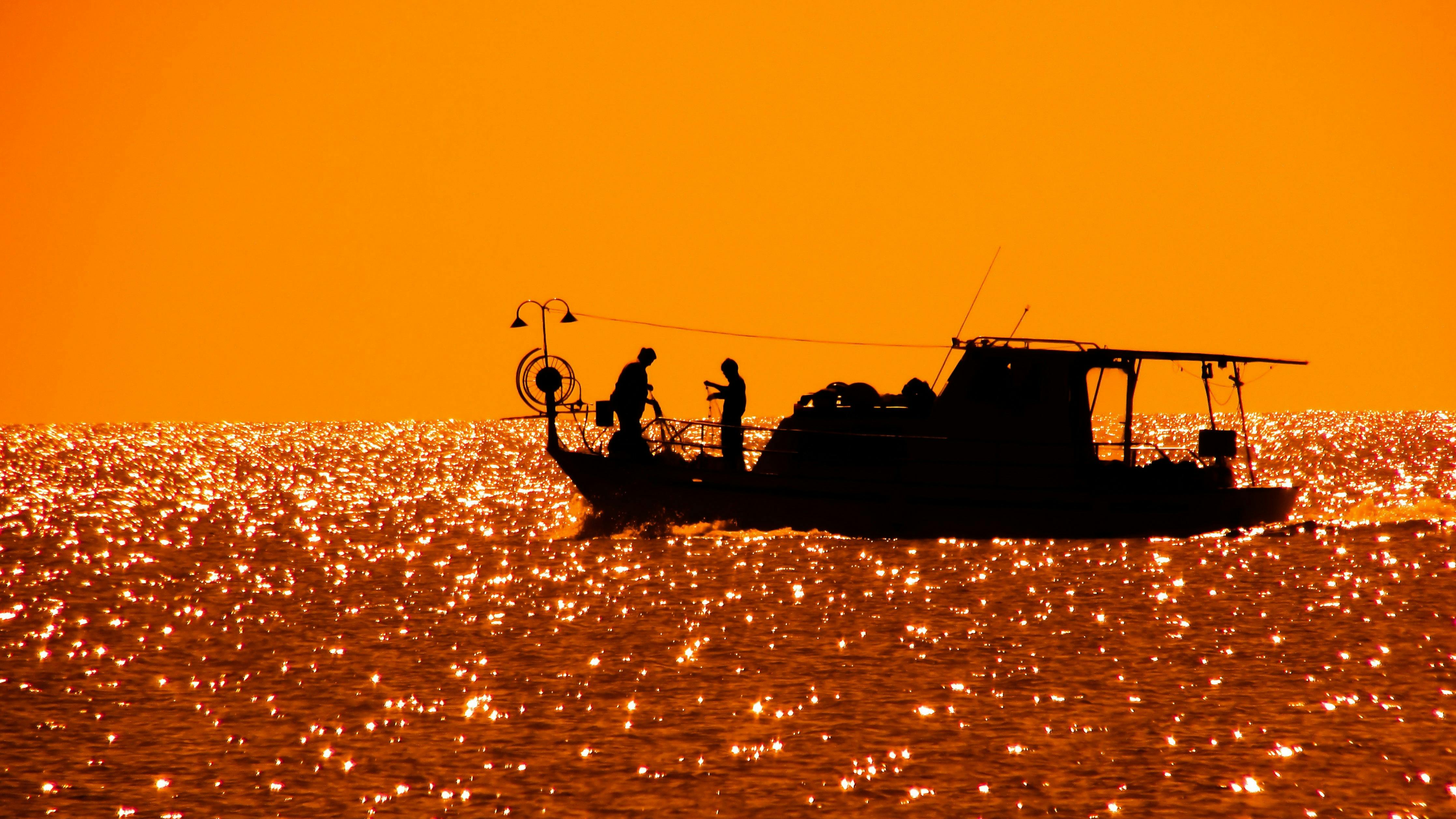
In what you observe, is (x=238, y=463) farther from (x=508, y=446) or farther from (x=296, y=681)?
(x=296, y=681)

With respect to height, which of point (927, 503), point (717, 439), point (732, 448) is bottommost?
point (927, 503)

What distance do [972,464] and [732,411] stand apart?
4239mm

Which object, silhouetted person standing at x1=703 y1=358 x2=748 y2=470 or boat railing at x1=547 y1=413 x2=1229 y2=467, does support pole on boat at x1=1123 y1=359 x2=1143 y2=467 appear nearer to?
boat railing at x1=547 y1=413 x2=1229 y2=467

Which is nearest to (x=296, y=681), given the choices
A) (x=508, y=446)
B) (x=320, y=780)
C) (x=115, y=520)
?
(x=320, y=780)

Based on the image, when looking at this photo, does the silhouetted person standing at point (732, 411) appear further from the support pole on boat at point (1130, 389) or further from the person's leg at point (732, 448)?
the support pole on boat at point (1130, 389)

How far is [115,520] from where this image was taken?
39.0 meters

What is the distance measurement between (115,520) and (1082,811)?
3493cm

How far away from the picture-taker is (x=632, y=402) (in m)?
25.1

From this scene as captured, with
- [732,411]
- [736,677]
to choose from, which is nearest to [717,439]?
[732,411]

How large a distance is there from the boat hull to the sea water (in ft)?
2.00

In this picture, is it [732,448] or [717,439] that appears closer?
[732,448]

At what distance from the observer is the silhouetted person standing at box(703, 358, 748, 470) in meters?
24.6

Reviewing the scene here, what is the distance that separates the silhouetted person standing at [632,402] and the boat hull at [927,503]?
33 cm

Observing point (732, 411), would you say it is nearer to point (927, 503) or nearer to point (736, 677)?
point (927, 503)
